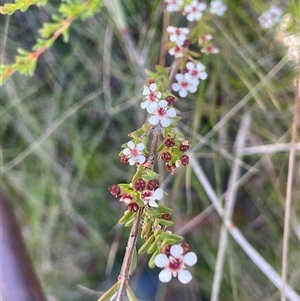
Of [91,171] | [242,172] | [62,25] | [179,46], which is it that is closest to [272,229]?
[242,172]

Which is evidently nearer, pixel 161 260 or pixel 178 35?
pixel 161 260

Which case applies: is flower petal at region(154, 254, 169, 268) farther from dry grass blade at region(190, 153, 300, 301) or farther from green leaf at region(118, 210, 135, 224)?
dry grass blade at region(190, 153, 300, 301)

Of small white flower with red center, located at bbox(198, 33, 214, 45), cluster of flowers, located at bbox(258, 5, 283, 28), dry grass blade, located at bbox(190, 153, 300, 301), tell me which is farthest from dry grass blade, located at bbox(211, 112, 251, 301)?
small white flower with red center, located at bbox(198, 33, 214, 45)

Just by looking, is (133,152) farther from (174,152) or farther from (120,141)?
(120,141)

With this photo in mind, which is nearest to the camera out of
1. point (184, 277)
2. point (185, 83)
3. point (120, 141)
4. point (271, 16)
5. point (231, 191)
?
point (184, 277)

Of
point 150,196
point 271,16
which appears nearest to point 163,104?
point 150,196

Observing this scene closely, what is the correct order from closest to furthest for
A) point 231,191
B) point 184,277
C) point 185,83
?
point 184,277 < point 185,83 < point 231,191
